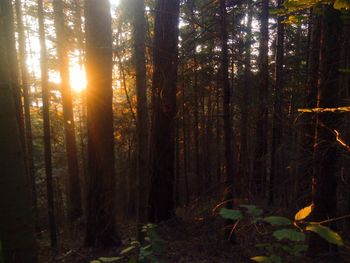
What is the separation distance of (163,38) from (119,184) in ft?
53.2

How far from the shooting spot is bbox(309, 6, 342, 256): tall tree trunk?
5857 mm

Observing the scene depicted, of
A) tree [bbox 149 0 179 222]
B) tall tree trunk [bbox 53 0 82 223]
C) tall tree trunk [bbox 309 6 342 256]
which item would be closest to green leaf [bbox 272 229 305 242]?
tall tree trunk [bbox 309 6 342 256]

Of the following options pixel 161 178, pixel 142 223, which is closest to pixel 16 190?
pixel 142 223

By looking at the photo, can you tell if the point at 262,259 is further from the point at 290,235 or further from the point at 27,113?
the point at 27,113

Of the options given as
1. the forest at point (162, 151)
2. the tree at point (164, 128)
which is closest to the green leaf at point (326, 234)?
the forest at point (162, 151)

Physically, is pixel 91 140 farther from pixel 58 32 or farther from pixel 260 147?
pixel 260 147

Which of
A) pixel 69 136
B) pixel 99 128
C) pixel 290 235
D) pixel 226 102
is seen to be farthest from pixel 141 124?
pixel 69 136

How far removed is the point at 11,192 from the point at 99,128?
503cm

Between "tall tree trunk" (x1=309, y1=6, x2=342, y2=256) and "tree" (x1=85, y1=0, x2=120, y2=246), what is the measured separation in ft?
14.3

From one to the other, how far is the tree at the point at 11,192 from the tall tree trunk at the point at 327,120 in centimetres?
486

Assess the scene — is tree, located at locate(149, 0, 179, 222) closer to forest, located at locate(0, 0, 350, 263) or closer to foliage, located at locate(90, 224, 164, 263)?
forest, located at locate(0, 0, 350, 263)

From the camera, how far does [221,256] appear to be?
294 inches

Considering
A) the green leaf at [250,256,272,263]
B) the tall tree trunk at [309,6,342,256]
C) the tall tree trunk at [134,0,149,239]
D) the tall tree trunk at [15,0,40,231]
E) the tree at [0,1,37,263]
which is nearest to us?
Result: the green leaf at [250,256,272,263]

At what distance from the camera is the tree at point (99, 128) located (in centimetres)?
727
